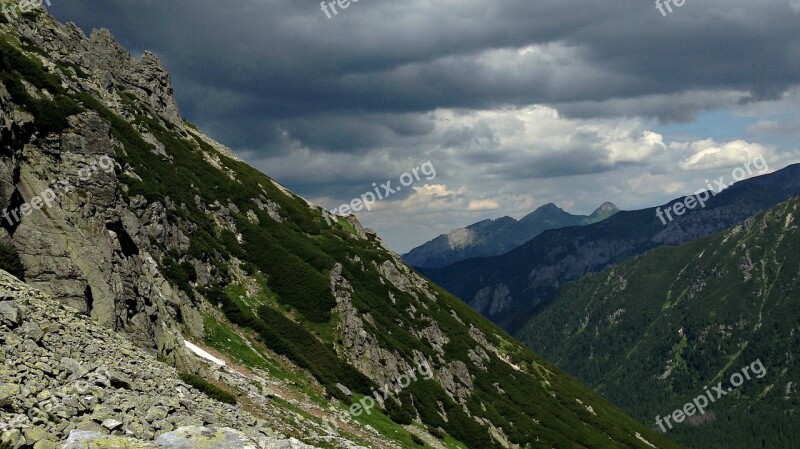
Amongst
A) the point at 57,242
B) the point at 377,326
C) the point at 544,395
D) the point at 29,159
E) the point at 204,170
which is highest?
the point at 204,170

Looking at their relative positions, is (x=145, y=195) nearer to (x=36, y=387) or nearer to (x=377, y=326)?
(x=377, y=326)

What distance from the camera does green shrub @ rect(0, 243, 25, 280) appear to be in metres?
32.1

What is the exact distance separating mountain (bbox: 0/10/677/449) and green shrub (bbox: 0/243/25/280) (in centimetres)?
12

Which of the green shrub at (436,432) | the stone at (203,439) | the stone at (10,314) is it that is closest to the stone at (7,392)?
the stone at (10,314)

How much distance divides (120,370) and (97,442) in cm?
634

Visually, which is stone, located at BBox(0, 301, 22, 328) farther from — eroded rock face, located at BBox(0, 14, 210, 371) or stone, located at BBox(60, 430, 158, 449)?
eroded rock face, located at BBox(0, 14, 210, 371)

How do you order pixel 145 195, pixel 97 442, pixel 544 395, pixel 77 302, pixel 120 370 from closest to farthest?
pixel 97 442 < pixel 120 370 < pixel 77 302 < pixel 145 195 < pixel 544 395

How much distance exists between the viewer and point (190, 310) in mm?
59000

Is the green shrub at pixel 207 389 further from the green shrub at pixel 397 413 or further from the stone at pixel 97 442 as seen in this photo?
the green shrub at pixel 397 413

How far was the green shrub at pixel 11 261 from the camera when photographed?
32.1 m

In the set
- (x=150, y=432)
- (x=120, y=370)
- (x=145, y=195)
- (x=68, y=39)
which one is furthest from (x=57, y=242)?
(x=68, y=39)

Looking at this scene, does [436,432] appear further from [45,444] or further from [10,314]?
[45,444]

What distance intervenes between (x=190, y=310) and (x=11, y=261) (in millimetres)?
27186

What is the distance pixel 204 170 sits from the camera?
106 metres
